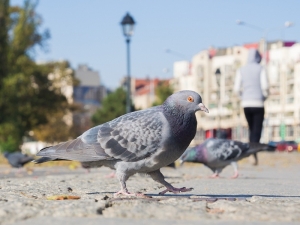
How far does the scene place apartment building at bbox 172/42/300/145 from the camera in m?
120

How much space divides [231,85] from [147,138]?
448 ft

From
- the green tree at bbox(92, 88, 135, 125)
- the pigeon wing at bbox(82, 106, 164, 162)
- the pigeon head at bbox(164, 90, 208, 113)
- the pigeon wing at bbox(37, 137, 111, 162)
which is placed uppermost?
the pigeon head at bbox(164, 90, 208, 113)

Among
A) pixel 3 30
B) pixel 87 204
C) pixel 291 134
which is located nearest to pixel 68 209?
pixel 87 204

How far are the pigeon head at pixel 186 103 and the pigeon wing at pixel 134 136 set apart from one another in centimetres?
13

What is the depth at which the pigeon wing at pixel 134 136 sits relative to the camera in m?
6.20

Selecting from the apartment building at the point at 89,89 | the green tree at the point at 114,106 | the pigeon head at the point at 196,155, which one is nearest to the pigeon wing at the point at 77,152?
the pigeon head at the point at 196,155

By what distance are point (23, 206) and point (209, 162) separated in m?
6.62

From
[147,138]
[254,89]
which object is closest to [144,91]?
[254,89]

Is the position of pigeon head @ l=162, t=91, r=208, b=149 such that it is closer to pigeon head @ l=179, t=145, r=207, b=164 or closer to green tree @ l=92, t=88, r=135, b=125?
pigeon head @ l=179, t=145, r=207, b=164

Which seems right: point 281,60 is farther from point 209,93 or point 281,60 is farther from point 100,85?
point 100,85

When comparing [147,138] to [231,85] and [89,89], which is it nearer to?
[231,85]

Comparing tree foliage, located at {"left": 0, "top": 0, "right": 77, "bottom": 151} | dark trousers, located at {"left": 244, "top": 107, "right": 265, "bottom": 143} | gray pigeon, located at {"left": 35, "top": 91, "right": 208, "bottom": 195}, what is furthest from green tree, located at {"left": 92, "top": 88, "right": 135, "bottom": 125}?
gray pigeon, located at {"left": 35, "top": 91, "right": 208, "bottom": 195}

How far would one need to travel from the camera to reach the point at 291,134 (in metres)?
116

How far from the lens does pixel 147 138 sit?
6215mm
